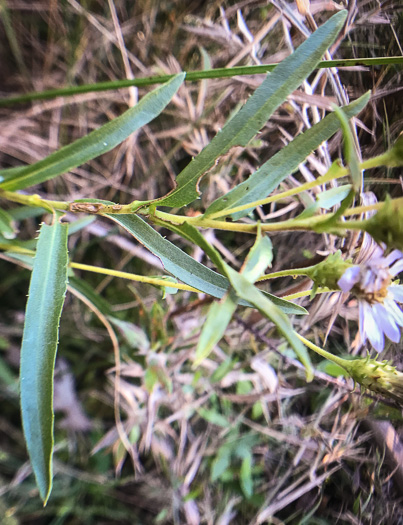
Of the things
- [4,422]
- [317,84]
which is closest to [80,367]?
[4,422]

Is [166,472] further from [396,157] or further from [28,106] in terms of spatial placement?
[28,106]

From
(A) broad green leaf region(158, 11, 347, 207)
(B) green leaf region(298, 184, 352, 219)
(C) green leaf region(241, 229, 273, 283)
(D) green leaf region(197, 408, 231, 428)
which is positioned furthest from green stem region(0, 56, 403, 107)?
(D) green leaf region(197, 408, 231, 428)

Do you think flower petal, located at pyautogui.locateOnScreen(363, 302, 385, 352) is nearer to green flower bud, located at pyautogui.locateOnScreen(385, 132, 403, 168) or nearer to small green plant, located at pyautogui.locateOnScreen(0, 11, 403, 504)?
small green plant, located at pyautogui.locateOnScreen(0, 11, 403, 504)

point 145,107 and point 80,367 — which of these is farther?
point 80,367

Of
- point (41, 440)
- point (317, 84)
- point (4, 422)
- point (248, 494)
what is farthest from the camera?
point (4, 422)

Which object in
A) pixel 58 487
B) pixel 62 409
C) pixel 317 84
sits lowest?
pixel 58 487

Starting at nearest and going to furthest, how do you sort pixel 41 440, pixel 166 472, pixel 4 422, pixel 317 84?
pixel 41 440
pixel 317 84
pixel 166 472
pixel 4 422

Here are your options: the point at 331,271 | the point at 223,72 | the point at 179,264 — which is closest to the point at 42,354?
the point at 179,264
